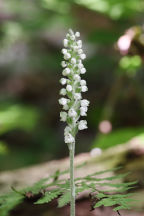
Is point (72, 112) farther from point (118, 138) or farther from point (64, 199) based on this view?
point (118, 138)

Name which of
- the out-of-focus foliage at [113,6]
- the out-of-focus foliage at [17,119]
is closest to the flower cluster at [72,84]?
the out-of-focus foliage at [113,6]

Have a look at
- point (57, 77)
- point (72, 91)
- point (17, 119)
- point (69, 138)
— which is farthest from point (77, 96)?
point (57, 77)

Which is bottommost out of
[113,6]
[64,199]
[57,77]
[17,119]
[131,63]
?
[64,199]

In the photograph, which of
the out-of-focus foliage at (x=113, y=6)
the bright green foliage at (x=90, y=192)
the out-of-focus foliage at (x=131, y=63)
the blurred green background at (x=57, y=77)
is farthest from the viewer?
the blurred green background at (x=57, y=77)

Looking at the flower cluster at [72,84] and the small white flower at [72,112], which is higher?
the flower cluster at [72,84]

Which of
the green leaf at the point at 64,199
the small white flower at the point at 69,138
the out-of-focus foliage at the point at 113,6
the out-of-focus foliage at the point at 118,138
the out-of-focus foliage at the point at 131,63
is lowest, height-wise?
the green leaf at the point at 64,199

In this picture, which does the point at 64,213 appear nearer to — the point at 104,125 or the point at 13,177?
the point at 13,177

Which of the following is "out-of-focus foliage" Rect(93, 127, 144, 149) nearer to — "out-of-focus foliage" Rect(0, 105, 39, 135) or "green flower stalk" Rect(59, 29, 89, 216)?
"out-of-focus foliage" Rect(0, 105, 39, 135)

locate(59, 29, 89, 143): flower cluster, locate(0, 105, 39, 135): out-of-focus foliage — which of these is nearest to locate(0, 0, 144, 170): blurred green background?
locate(0, 105, 39, 135): out-of-focus foliage

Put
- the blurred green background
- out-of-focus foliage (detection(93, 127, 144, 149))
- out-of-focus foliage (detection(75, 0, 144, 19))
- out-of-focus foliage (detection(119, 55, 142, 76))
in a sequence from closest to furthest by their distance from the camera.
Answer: out-of-focus foliage (detection(93, 127, 144, 149)), out-of-focus foliage (detection(119, 55, 142, 76)), out-of-focus foliage (detection(75, 0, 144, 19)), the blurred green background

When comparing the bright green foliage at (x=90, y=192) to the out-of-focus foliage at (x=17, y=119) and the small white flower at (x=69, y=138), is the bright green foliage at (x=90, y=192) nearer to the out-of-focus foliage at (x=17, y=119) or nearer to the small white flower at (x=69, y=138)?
the small white flower at (x=69, y=138)
